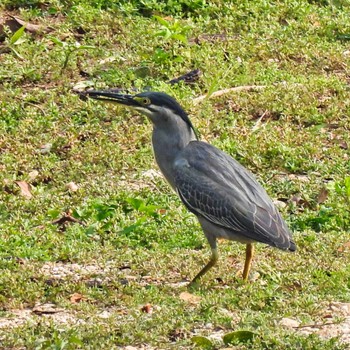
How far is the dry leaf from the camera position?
7207 millimetres

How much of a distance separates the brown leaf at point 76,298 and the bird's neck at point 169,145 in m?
1.25

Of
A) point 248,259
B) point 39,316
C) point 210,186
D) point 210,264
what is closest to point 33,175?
point 210,186

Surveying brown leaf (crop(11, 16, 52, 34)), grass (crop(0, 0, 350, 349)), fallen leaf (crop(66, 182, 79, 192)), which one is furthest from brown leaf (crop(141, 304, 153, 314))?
brown leaf (crop(11, 16, 52, 34))

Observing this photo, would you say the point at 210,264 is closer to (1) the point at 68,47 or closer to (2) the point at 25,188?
(2) the point at 25,188

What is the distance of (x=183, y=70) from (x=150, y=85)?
496mm

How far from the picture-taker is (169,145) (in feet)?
27.1

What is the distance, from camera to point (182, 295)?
731 cm

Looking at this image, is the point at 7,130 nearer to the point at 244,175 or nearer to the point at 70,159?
the point at 70,159

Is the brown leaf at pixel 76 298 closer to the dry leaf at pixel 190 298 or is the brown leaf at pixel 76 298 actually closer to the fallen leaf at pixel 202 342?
the dry leaf at pixel 190 298

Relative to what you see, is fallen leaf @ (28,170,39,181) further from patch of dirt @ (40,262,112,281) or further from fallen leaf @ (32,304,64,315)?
fallen leaf @ (32,304,64,315)

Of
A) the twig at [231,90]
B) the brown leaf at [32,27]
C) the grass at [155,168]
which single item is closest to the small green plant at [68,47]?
the grass at [155,168]

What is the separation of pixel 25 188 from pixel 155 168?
3.67ft

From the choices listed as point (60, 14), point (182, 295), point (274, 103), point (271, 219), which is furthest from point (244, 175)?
Result: point (60, 14)

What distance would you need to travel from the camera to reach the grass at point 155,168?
6992 millimetres
